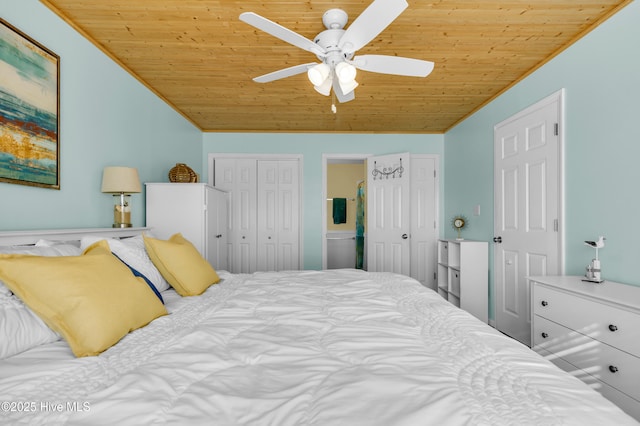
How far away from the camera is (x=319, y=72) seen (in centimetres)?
187

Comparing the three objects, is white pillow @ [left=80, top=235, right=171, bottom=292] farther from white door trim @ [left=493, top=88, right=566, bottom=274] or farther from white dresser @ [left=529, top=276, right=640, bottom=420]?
white door trim @ [left=493, top=88, right=566, bottom=274]

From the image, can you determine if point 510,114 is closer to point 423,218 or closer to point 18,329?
point 423,218

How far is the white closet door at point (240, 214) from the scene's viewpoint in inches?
178

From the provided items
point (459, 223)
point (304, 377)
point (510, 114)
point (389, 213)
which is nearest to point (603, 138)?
point (510, 114)

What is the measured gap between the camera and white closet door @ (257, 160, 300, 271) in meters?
4.53

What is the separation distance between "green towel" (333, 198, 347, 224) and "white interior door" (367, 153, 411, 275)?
147cm

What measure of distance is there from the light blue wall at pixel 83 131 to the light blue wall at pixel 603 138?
3467mm

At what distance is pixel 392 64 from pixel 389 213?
2.73m

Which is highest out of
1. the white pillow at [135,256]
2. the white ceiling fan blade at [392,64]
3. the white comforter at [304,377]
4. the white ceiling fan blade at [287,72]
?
the white ceiling fan blade at [287,72]

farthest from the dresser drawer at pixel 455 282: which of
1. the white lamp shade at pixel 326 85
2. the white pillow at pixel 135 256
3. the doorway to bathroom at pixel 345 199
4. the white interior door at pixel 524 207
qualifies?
the white pillow at pixel 135 256

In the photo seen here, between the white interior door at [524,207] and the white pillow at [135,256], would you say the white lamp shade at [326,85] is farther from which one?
the white interior door at [524,207]

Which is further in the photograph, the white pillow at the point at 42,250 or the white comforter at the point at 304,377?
the white pillow at the point at 42,250

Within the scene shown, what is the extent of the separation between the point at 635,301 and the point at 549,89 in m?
1.78

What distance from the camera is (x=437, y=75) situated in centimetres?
282
